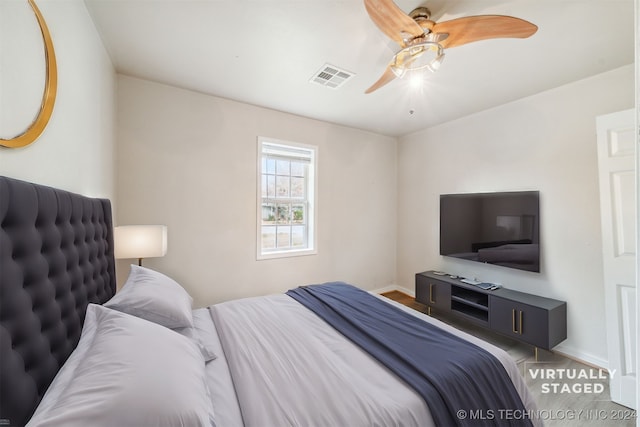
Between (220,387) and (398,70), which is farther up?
(398,70)

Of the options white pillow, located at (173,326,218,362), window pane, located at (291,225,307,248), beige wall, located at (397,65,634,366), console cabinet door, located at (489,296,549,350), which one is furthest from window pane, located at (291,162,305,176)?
console cabinet door, located at (489,296,549,350)

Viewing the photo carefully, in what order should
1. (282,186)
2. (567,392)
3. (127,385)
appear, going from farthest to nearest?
(282,186), (567,392), (127,385)

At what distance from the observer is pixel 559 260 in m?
2.49

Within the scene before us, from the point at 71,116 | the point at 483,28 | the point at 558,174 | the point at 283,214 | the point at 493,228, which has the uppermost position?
the point at 483,28

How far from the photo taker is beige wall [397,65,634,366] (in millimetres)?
2272

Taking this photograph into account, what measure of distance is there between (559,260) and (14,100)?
3.93 metres

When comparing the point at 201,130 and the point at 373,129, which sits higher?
the point at 373,129

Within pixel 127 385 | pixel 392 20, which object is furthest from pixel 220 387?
pixel 392 20

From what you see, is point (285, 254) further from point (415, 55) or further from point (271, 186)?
point (415, 55)

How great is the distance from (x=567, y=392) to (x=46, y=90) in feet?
12.4

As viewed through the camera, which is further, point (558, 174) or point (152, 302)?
point (558, 174)

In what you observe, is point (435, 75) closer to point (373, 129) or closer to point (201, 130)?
point (373, 129)

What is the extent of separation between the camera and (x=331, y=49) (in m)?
1.98

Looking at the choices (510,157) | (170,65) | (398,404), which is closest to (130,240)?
(170,65)
